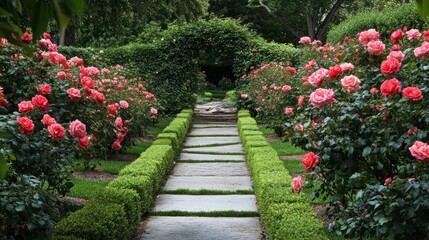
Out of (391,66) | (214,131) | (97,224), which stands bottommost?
(214,131)

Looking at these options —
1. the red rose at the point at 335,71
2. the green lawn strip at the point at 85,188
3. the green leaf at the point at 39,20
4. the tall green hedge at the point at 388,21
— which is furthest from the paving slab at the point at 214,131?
the green leaf at the point at 39,20

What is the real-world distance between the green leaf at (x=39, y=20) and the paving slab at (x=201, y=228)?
468 cm

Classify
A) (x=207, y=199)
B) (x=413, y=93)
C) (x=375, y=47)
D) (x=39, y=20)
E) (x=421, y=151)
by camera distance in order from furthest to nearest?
(x=207, y=199) → (x=375, y=47) → (x=413, y=93) → (x=421, y=151) → (x=39, y=20)

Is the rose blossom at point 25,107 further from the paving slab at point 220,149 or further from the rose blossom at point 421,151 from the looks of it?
the paving slab at point 220,149

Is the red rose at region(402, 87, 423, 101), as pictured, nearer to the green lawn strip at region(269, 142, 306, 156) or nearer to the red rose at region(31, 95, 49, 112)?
the red rose at region(31, 95, 49, 112)

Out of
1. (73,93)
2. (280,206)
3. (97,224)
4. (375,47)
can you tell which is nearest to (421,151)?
(375,47)

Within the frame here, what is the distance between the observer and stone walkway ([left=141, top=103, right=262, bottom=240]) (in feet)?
19.1

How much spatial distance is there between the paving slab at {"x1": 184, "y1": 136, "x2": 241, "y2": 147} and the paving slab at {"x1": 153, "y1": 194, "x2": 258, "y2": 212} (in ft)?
17.4

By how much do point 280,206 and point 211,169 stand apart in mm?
4156

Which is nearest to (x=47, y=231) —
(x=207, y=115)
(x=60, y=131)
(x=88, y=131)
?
(x=60, y=131)

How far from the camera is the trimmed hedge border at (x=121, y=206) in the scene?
4.68 meters

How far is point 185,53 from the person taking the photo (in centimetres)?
1888

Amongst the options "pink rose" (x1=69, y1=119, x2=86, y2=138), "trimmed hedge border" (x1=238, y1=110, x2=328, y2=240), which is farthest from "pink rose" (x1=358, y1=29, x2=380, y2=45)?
"pink rose" (x1=69, y1=119, x2=86, y2=138)

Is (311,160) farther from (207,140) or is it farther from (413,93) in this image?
(207,140)
